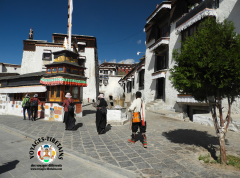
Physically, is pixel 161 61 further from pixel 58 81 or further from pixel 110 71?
pixel 110 71

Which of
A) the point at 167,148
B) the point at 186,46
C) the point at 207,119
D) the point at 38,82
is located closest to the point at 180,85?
the point at 186,46

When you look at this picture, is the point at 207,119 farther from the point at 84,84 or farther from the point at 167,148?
the point at 84,84

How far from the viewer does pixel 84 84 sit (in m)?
10.4

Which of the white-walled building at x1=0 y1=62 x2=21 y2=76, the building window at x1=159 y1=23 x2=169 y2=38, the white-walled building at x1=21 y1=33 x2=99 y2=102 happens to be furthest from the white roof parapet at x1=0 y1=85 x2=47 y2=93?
the white-walled building at x1=0 y1=62 x2=21 y2=76

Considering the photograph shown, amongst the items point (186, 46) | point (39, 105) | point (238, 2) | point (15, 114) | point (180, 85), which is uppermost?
point (238, 2)

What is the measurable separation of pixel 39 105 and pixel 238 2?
1516 cm

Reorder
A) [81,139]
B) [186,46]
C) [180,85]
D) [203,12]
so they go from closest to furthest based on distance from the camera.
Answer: [186,46]
[180,85]
[81,139]
[203,12]

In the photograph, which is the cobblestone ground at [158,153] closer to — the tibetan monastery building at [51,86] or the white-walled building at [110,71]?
the tibetan monastery building at [51,86]

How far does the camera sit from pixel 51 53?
1064 inches

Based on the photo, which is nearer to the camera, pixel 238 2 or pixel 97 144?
pixel 97 144

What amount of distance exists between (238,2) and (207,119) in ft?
24.5

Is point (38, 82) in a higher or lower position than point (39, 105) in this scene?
higher

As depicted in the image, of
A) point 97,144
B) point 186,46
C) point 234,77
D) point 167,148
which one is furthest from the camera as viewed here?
point 97,144

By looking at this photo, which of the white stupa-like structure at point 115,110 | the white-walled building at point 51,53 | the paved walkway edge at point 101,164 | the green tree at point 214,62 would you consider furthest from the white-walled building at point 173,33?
the white-walled building at point 51,53
